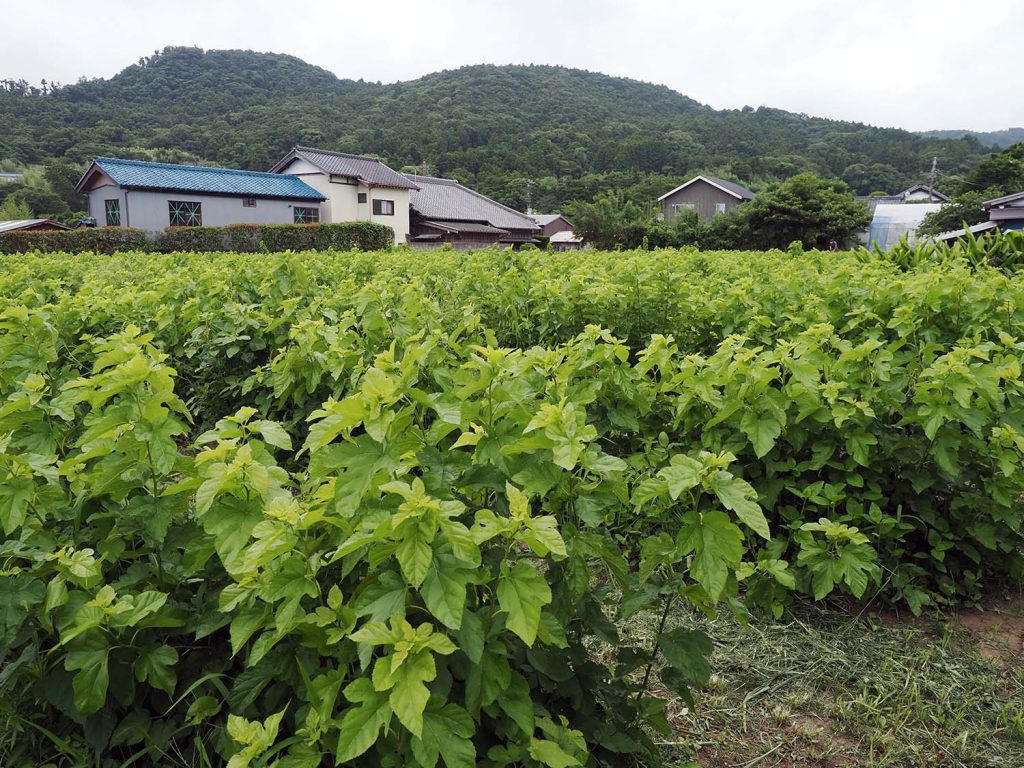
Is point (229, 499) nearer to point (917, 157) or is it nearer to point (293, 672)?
point (293, 672)

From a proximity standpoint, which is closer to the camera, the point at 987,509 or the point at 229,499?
the point at 229,499

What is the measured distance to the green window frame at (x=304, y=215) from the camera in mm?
35812

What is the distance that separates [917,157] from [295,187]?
200 ft

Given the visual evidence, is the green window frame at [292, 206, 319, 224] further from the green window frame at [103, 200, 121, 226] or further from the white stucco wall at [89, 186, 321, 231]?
the green window frame at [103, 200, 121, 226]

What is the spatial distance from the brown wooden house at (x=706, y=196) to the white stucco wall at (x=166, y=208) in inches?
970

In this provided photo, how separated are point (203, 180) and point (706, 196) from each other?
32.1m

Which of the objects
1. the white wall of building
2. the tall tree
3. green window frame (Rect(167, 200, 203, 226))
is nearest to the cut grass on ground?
the tall tree

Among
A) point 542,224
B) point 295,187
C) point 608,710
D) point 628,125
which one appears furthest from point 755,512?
point 628,125

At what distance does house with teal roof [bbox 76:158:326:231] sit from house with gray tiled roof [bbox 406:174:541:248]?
25.6 feet

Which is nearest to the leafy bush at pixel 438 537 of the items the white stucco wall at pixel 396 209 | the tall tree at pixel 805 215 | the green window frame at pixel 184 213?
the tall tree at pixel 805 215

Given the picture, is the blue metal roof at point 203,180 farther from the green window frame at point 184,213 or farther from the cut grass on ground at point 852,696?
the cut grass on ground at point 852,696

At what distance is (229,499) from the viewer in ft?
5.01

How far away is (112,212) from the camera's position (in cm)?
3130

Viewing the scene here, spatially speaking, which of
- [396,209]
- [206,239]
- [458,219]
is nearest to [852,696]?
[206,239]
